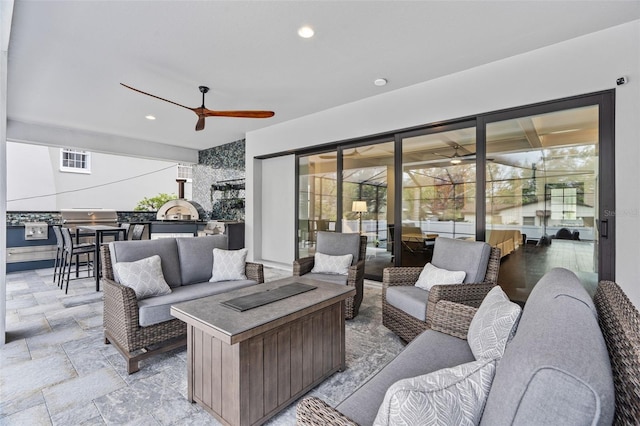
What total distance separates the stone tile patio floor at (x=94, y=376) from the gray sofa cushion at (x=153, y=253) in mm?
743

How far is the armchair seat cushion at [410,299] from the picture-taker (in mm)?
2562

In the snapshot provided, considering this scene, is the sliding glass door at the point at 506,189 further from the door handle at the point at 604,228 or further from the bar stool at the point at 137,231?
the bar stool at the point at 137,231

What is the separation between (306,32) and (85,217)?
6937 millimetres

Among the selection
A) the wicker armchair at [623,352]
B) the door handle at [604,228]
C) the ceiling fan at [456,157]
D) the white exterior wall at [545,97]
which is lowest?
the wicker armchair at [623,352]

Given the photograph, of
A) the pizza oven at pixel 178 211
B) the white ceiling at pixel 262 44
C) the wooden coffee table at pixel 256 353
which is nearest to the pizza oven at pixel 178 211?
the pizza oven at pixel 178 211

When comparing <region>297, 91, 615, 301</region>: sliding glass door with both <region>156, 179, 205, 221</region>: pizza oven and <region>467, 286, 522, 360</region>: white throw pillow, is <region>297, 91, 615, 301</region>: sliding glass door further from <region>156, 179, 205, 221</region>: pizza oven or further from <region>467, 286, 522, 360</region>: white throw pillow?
<region>156, 179, 205, 221</region>: pizza oven

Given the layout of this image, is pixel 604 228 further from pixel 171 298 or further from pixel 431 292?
pixel 171 298

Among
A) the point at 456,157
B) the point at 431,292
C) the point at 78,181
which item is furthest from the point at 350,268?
the point at 78,181

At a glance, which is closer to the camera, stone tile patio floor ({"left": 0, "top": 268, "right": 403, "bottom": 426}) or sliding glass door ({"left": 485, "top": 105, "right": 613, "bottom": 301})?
stone tile patio floor ({"left": 0, "top": 268, "right": 403, "bottom": 426})

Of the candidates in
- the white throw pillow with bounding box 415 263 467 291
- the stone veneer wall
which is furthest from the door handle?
the stone veneer wall

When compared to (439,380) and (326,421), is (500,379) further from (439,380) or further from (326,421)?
(326,421)

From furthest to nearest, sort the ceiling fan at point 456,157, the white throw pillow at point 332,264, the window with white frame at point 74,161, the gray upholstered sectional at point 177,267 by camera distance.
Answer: the window with white frame at point 74,161 → the ceiling fan at point 456,157 → the white throw pillow at point 332,264 → the gray upholstered sectional at point 177,267

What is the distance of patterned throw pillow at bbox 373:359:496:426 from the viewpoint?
0.79m

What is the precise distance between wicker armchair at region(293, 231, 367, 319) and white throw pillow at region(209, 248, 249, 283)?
686 millimetres
